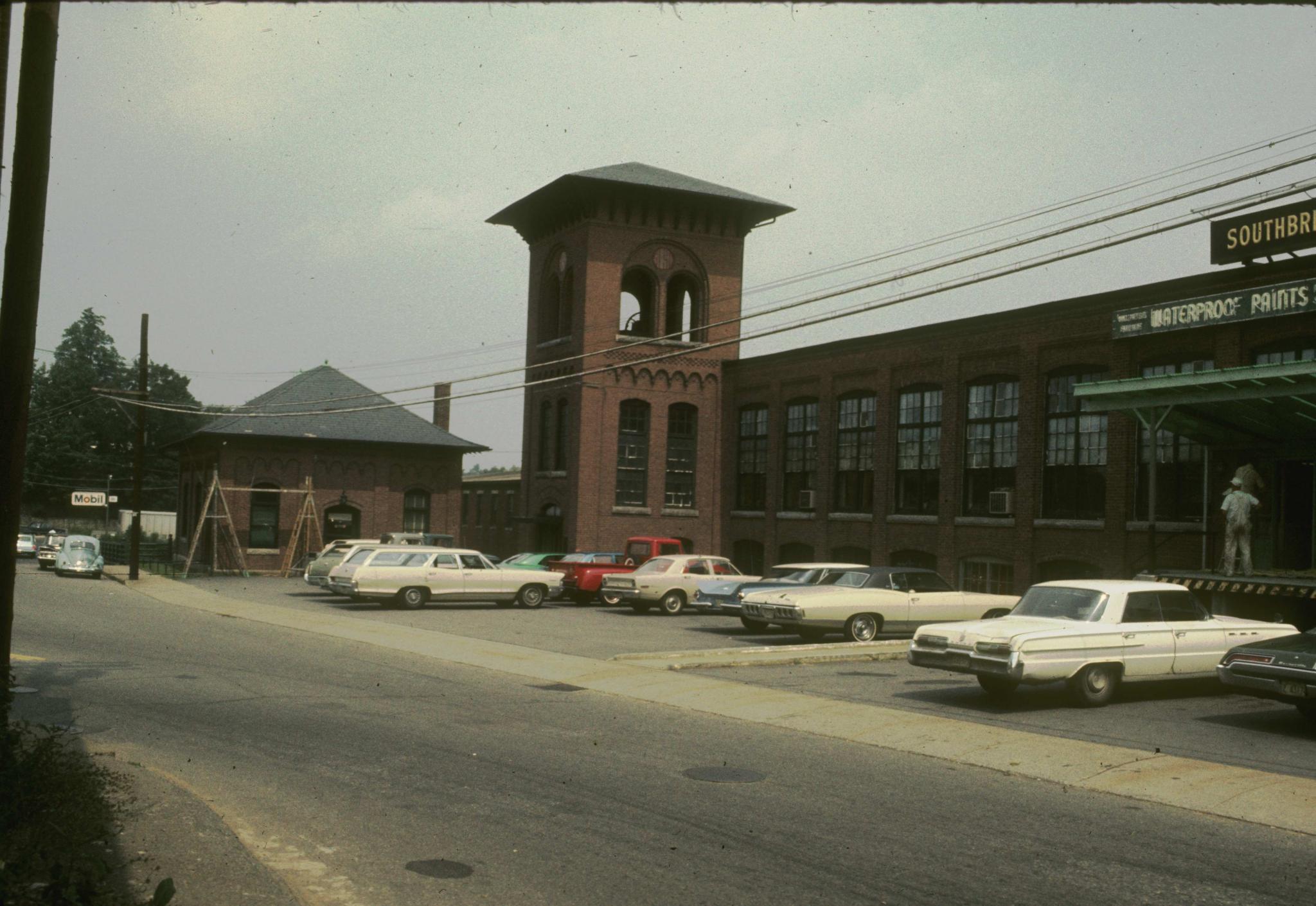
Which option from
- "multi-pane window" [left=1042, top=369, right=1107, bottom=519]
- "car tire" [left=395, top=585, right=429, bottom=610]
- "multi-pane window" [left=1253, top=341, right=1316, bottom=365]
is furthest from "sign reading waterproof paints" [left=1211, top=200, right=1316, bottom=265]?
"car tire" [left=395, top=585, right=429, bottom=610]

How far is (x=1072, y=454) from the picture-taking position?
30453mm

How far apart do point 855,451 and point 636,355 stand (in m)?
10.3

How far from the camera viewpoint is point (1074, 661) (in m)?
14.6

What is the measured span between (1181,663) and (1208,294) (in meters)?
14.0

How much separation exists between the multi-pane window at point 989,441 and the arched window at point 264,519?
30.8 metres

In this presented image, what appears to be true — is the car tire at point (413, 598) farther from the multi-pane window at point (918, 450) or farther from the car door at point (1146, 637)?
the car door at point (1146, 637)

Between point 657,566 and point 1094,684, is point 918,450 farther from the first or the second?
point 1094,684

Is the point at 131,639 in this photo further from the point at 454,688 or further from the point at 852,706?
the point at 852,706

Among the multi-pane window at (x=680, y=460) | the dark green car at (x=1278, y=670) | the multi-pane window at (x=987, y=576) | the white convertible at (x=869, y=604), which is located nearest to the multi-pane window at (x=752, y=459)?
the multi-pane window at (x=680, y=460)

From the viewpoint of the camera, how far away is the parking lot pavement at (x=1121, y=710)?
40.2ft

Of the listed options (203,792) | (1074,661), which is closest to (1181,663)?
(1074,661)

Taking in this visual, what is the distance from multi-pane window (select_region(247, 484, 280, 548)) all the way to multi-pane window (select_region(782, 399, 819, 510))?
23.1m

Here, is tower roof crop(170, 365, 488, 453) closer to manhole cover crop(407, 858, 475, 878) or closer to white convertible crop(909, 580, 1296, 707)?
white convertible crop(909, 580, 1296, 707)

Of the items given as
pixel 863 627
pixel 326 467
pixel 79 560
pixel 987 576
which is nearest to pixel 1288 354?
pixel 987 576
